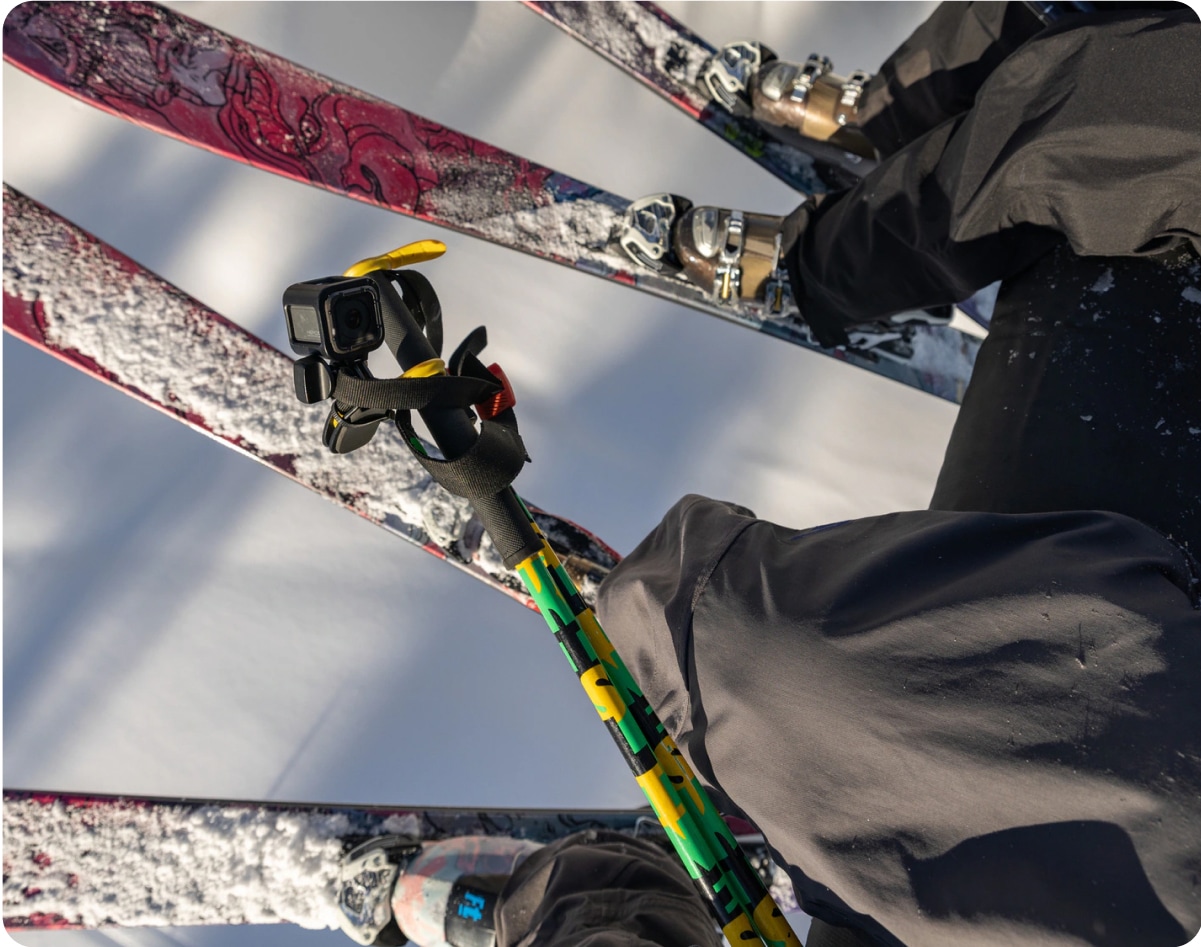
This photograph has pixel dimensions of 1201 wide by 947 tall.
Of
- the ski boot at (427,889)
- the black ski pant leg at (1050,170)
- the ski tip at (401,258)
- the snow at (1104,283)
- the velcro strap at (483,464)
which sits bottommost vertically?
the ski boot at (427,889)

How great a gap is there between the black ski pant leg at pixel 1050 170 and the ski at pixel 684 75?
0.59 meters

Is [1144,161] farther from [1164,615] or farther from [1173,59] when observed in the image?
[1164,615]

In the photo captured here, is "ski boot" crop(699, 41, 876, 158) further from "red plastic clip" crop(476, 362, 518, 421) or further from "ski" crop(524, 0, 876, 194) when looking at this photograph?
"red plastic clip" crop(476, 362, 518, 421)

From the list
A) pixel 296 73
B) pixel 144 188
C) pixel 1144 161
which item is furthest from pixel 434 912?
pixel 296 73

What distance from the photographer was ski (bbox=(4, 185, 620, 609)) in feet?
4.84

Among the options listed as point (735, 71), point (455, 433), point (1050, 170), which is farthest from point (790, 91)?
point (455, 433)

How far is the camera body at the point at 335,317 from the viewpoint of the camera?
81cm

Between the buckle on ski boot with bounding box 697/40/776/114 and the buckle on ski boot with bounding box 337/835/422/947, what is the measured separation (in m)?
1.70

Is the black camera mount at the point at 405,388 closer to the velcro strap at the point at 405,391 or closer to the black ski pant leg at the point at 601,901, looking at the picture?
the velcro strap at the point at 405,391

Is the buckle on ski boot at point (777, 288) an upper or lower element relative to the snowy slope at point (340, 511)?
upper

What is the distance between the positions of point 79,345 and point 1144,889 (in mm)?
1802

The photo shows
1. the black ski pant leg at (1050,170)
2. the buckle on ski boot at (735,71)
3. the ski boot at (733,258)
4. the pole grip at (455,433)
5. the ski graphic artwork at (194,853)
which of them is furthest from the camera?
the buckle on ski boot at (735,71)

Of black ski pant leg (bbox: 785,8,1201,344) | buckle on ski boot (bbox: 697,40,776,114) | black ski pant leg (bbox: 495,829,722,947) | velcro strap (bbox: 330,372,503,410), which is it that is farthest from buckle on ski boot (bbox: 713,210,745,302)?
black ski pant leg (bbox: 495,829,722,947)

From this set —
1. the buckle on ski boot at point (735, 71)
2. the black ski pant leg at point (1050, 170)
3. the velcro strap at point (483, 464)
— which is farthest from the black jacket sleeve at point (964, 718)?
the buckle on ski boot at point (735, 71)
